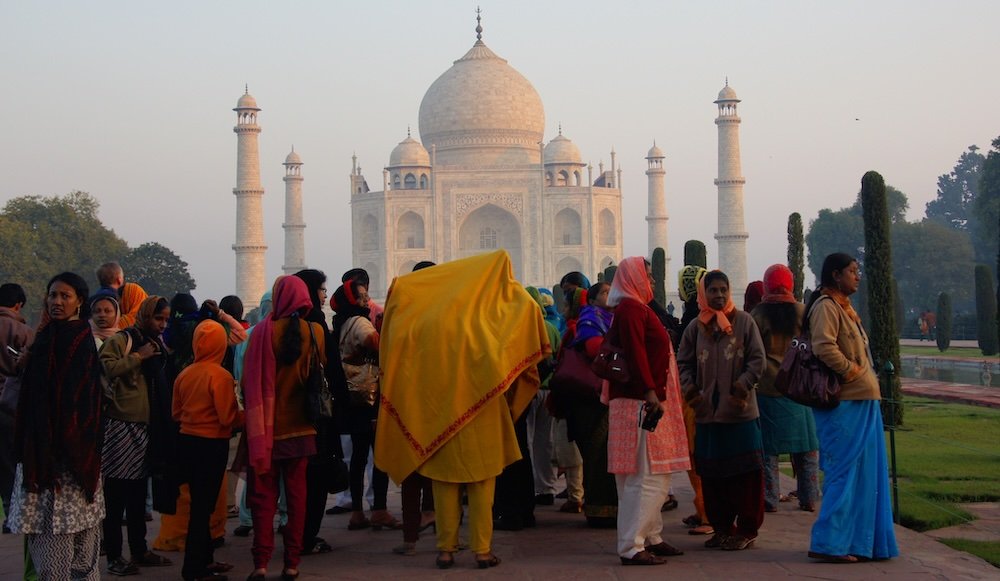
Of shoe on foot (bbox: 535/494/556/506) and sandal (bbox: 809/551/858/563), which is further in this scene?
shoe on foot (bbox: 535/494/556/506)

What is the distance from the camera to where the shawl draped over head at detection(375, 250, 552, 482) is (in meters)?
4.87

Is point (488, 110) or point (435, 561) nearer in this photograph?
point (435, 561)

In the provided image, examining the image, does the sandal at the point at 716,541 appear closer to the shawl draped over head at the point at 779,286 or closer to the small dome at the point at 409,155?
the shawl draped over head at the point at 779,286

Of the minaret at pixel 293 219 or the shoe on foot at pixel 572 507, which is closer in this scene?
the shoe on foot at pixel 572 507

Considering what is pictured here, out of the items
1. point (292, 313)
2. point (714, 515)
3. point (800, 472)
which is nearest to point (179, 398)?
point (292, 313)

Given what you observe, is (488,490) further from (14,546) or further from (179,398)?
(14,546)

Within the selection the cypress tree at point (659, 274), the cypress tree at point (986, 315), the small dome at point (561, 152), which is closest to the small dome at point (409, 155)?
the small dome at point (561, 152)

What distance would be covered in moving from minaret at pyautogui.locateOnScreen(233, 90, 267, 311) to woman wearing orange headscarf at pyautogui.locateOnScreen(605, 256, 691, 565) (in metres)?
32.1

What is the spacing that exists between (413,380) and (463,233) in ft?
117

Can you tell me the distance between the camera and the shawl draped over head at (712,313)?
5156mm

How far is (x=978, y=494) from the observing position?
6336 millimetres

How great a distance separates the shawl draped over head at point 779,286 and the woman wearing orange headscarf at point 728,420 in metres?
0.90

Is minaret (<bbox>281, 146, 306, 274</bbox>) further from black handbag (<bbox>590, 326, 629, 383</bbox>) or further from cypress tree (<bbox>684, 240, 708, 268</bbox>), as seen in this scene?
black handbag (<bbox>590, 326, 629, 383</bbox>)

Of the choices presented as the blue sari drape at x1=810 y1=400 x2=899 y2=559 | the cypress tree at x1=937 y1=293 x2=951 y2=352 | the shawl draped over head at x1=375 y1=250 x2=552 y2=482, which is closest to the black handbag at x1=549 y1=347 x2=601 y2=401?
the shawl draped over head at x1=375 y1=250 x2=552 y2=482
